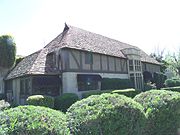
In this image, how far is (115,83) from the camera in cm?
2719

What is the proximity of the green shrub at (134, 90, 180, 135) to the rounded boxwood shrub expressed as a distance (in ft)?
2.82

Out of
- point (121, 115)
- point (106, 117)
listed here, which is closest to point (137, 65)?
point (121, 115)

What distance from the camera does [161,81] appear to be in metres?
39.9

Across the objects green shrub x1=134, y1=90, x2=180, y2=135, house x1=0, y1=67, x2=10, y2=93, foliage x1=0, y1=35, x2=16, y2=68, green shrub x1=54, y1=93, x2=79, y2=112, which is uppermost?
foliage x1=0, y1=35, x2=16, y2=68

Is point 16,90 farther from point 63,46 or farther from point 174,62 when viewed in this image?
point 174,62

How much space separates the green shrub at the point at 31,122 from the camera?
3.52 m

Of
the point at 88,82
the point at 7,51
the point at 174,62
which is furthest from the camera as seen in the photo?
the point at 174,62

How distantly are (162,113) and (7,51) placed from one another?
78.0ft

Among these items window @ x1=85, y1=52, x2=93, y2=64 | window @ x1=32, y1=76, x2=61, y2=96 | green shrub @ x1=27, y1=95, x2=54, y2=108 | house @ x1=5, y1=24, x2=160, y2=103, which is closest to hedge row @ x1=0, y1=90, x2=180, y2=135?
green shrub @ x1=27, y1=95, x2=54, y2=108

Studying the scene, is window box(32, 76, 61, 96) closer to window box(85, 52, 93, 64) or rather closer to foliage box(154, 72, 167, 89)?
window box(85, 52, 93, 64)

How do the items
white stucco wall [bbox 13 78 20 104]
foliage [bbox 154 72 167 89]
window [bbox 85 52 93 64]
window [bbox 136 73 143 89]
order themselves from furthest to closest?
foliage [bbox 154 72 167 89] < window [bbox 136 73 143 89] < window [bbox 85 52 93 64] < white stucco wall [bbox 13 78 20 104]

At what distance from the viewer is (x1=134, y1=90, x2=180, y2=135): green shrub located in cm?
620

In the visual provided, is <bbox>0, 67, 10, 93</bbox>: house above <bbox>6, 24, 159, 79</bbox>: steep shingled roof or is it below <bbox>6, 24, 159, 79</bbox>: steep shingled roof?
below

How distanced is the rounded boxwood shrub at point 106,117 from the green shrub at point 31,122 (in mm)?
607
